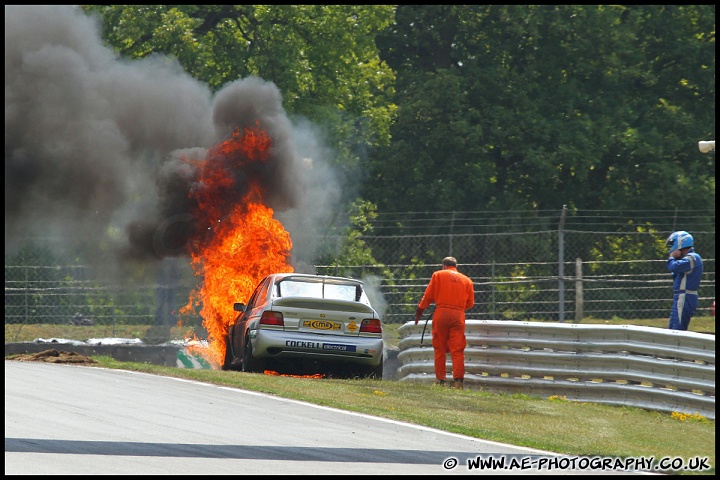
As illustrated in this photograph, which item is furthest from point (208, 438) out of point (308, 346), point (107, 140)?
point (107, 140)

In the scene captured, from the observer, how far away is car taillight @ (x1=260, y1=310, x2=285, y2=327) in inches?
624

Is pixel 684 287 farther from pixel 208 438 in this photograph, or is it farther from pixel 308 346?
pixel 208 438

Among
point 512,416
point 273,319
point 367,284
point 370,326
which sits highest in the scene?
point 367,284

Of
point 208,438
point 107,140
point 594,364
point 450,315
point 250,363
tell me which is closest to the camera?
point 208,438

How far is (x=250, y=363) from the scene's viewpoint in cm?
1627

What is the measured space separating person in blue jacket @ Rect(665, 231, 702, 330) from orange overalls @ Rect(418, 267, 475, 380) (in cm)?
322

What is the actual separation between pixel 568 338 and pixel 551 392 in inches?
28.6

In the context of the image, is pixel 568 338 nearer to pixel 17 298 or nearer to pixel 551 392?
pixel 551 392

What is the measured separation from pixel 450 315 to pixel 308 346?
1916mm

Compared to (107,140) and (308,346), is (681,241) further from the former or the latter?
(107,140)

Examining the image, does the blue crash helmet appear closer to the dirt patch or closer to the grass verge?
the grass verge

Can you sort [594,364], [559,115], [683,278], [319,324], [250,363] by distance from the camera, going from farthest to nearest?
[559,115]
[683,278]
[250,363]
[319,324]
[594,364]

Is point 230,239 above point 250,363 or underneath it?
above

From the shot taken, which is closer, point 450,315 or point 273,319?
point 273,319
